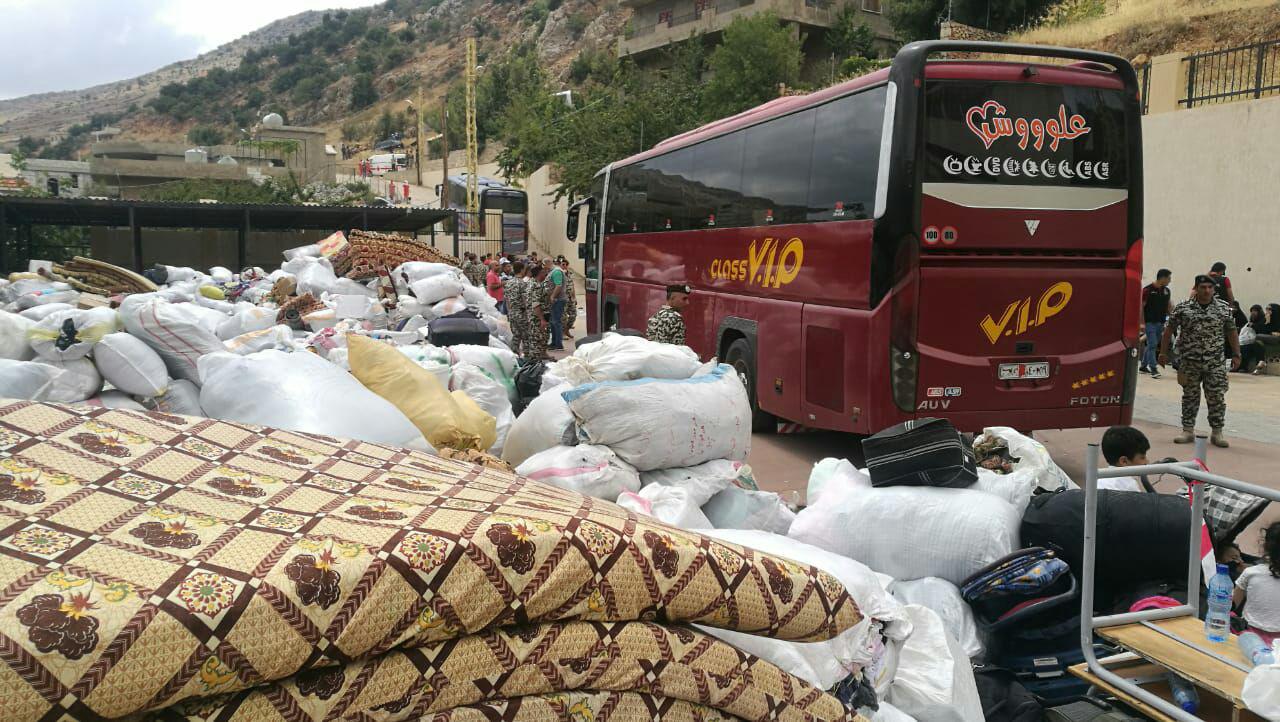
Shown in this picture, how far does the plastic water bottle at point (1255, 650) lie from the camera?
2.59 meters

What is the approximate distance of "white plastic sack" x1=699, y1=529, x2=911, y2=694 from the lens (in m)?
2.31

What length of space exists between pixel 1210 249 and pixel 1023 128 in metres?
10.6

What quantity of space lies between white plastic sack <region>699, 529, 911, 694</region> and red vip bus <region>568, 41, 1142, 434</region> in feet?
11.6

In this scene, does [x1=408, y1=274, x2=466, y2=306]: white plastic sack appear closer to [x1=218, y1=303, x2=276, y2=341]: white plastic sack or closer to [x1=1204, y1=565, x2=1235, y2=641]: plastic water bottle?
[x1=218, y1=303, x2=276, y2=341]: white plastic sack

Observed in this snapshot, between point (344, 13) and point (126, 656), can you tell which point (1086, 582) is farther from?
point (344, 13)

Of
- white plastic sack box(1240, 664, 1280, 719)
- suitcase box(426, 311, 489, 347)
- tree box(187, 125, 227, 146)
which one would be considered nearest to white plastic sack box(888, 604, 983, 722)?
white plastic sack box(1240, 664, 1280, 719)

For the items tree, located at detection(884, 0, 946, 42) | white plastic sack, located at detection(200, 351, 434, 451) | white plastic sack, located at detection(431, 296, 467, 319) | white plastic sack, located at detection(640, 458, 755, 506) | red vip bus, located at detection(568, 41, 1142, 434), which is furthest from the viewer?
tree, located at detection(884, 0, 946, 42)

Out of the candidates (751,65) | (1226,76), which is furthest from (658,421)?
(751,65)

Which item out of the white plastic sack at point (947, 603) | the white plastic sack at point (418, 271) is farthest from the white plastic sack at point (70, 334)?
the white plastic sack at point (418, 271)

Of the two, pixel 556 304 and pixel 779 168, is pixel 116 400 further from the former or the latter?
pixel 556 304

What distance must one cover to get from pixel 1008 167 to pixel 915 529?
3512 millimetres

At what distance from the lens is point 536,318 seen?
468 inches

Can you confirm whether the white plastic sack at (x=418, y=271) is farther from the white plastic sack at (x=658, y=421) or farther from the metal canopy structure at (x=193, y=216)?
the metal canopy structure at (x=193, y=216)

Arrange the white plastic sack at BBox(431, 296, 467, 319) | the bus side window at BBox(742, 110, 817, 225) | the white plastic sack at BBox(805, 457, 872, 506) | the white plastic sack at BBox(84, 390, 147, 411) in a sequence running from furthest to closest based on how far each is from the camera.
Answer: the white plastic sack at BBox(431, 296, 467, 319), the bus side window at BBox(742, 110, 817, 225), the white plastic sack at BBox(84, 390, 147, 411), the white plastic sack at BBox(805, 457, 872, 506)
